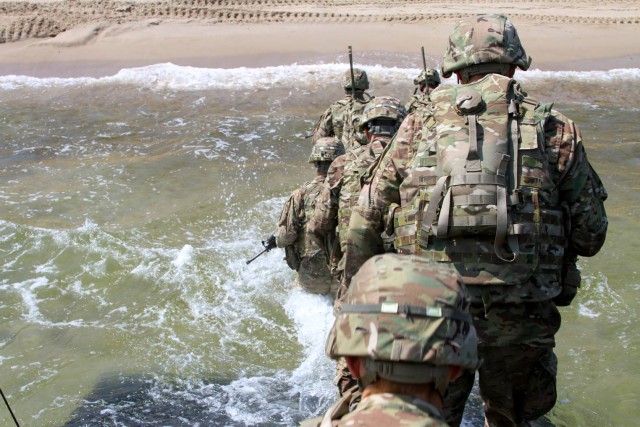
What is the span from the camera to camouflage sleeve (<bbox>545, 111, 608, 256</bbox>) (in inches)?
132

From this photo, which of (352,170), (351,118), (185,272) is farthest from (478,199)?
(351,118)

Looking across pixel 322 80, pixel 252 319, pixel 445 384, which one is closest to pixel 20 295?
pixel 252 319

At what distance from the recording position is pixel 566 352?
6.31 m

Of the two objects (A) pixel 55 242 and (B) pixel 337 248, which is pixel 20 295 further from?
(B) pixel 337 248

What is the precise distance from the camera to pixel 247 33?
756 inches

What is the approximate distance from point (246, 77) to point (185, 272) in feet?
31.6

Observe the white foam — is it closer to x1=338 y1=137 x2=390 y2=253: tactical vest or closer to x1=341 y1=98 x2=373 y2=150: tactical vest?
x1=341 y1=98 x2=373 y2=150: tactical vest

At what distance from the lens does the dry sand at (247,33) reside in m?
18.2

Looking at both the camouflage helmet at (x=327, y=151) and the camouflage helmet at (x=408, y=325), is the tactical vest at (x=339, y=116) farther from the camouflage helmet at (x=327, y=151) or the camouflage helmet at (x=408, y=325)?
the camouflage helmet at (x=408, y=325)

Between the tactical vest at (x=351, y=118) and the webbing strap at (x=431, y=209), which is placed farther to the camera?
the tactical vest at (x=351, y=118)

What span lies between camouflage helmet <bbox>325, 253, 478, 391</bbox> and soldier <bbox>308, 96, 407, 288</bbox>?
2.74 metres

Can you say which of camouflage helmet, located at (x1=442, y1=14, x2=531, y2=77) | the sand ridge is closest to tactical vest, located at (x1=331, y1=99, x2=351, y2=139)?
camouflage helmet, located at (x1=442, y1=14, x2=531, y2=77)

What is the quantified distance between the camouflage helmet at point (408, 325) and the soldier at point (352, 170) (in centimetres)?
274

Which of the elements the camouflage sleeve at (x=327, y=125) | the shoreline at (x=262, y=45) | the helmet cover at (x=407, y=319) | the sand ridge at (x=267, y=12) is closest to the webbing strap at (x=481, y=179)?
the helmet cover at (x=407, y=319)
